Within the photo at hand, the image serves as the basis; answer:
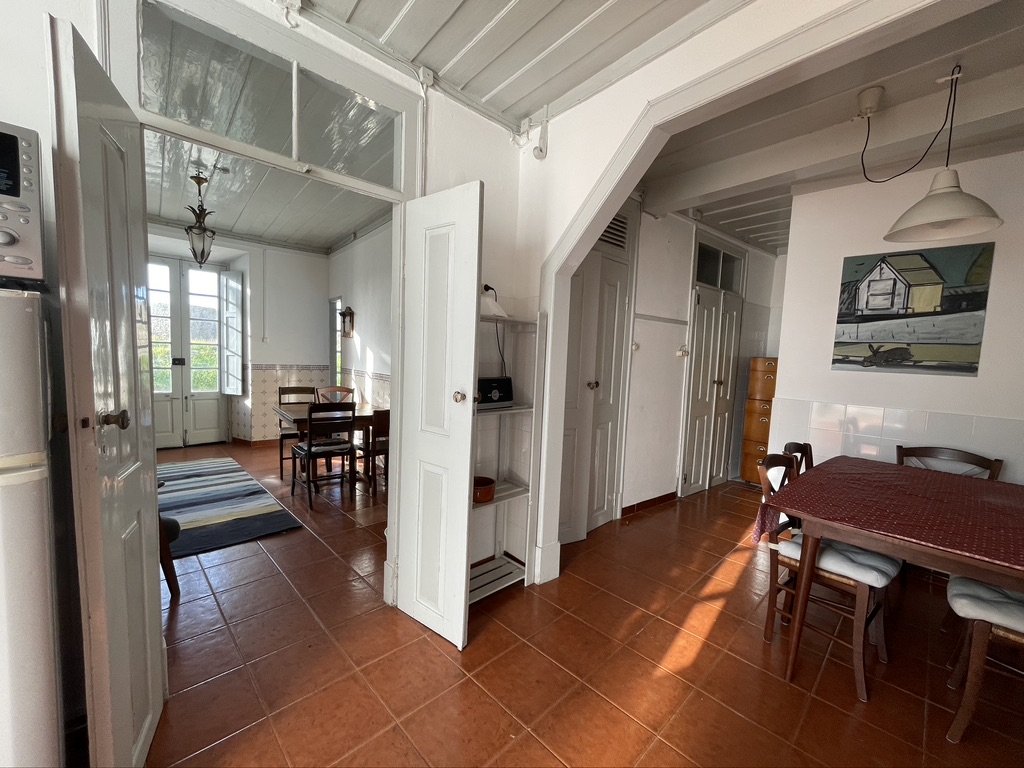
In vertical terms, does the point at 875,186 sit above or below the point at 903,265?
above

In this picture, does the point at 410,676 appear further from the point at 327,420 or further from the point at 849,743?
the point at 327,420

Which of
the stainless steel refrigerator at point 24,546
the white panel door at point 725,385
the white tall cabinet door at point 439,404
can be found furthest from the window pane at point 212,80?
the white panel door at point 725,385

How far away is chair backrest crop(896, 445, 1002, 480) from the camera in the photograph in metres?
2.37

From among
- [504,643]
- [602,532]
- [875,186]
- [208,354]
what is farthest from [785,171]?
[208,354]

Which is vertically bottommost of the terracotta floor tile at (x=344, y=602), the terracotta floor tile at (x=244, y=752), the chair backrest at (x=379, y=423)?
the terracotta floor tile at (x=344, y=602)

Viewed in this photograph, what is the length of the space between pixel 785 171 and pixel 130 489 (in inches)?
139

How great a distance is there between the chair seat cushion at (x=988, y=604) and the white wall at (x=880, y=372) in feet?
4.48

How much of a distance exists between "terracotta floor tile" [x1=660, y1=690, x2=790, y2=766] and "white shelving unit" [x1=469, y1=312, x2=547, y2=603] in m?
1.06

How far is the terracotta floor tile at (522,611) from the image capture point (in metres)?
2.10

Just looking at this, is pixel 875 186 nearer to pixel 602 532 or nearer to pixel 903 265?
pixel 903 265

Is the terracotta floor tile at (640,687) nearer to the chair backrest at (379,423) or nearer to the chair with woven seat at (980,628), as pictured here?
the chair with woven seat at (980,628)

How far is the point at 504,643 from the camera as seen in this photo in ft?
6.46

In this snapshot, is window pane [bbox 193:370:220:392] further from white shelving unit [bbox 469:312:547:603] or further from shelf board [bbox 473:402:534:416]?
shelf board [bbox 473:402:534:416]

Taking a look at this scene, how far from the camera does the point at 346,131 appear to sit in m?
2.22
